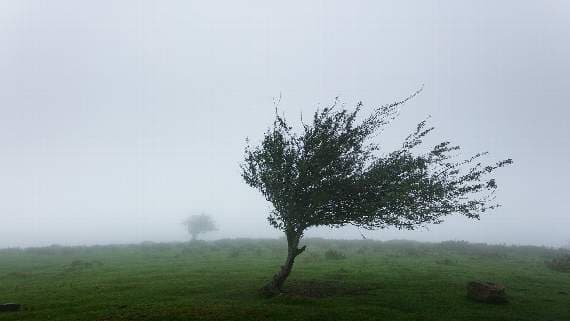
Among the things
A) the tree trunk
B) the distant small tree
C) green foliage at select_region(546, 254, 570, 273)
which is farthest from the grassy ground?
the distant small tree

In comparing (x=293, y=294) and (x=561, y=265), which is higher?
(x=293, y=294)

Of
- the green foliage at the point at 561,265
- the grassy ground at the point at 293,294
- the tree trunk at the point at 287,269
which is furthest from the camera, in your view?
the green foliage at the point at 561,265

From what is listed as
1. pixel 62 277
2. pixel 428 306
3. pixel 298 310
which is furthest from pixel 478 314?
pixel 62 277

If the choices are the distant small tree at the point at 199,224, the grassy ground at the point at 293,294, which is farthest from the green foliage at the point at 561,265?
the distant small tree at the point at 199,224

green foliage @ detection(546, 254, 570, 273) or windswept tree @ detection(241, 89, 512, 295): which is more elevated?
windswept tree @ detection(241, 89, 512, 295)

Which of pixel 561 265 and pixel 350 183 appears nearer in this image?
pixel 350 183

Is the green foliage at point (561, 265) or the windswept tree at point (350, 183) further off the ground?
the windswept tree at point (350, 183)

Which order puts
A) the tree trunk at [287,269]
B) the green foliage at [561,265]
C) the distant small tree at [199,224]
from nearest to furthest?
the tree trunk at [287,269] → the green foliage at [561,265] → the distant small tree at [199,224]

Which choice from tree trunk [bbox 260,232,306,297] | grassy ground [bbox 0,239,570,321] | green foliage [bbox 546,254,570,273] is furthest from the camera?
green foliage [bbox 546,254,570,273]

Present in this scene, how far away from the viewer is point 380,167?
26.4m

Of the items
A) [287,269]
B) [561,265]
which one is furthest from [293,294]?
[561,265]

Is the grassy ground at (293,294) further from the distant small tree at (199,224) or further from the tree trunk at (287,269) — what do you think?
the distant small tree at (199,224)

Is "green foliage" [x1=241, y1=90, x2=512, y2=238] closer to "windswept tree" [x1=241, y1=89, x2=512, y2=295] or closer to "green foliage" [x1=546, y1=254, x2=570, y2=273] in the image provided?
"windswept tree" [x1=241, y1=89, x2=512, y2=295]

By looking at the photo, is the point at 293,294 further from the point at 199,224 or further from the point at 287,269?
the point at 199,224
